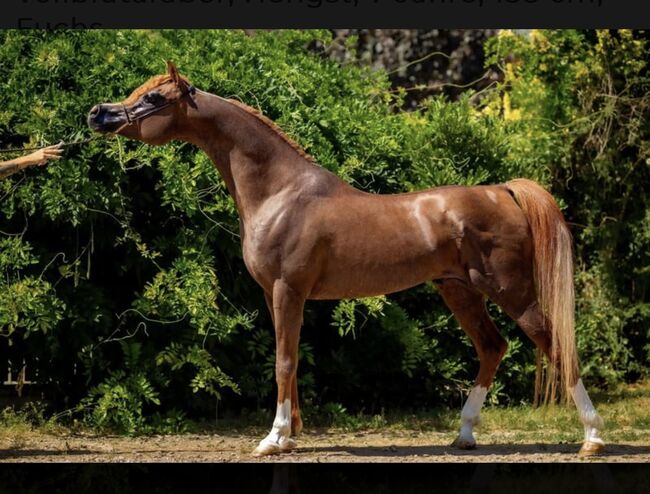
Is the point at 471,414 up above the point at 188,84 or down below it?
below

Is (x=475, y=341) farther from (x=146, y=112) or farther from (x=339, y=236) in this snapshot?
(x=146, y=112)

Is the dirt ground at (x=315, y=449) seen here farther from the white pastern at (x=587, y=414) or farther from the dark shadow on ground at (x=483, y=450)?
the white pastern at (x=587, y=414)

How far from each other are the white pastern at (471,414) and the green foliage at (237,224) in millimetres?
1199

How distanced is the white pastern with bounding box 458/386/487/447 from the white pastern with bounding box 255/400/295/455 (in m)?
1.14

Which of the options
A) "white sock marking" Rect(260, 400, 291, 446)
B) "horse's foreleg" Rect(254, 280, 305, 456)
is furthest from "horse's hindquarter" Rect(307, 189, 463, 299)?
"white sock marking" Rect(260, 400, 291, 446)

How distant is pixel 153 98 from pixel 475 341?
8.14 feet

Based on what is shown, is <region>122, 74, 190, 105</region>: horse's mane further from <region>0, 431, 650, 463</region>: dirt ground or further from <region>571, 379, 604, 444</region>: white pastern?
<region>571, 379, 604, 444</region>: white pastern

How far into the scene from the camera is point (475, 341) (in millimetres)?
6230

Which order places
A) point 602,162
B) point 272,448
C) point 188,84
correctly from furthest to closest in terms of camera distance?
1. point 602,162
2. point 188,84
3. point 272,448

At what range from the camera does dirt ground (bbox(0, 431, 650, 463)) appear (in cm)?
581

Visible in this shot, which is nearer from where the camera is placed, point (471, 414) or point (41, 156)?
point (41, 156)

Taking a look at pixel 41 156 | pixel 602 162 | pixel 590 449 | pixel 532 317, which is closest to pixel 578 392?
pixel 590 449

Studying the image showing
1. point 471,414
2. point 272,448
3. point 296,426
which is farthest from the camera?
point 471,414
